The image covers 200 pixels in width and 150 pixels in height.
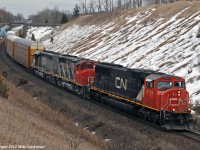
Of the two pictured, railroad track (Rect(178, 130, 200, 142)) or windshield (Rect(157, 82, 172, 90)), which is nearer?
railroad track (Rect(178, 130, 200, 142))

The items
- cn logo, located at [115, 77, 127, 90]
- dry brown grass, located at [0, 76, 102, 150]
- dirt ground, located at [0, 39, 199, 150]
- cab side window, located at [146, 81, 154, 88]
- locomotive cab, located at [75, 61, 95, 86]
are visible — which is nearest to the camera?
dry brown grass, located at [0, 76, 102, 150]

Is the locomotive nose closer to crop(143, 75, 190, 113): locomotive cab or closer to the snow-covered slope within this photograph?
crop(143, 75, 190, 113): locomotive cab

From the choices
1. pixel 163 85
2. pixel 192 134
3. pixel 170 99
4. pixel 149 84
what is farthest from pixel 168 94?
pixel 192 134

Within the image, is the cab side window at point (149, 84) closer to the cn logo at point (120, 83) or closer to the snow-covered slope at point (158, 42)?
the cn logo at point (120, 83)

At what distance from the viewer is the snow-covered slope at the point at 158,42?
121ft

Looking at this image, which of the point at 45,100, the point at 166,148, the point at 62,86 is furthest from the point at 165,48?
the point at 166,148

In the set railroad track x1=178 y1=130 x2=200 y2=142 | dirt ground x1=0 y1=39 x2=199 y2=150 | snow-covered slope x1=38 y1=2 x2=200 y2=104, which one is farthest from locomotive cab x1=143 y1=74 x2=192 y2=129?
snow-covered slope x1=38 y1=2 x2=200 y2=104

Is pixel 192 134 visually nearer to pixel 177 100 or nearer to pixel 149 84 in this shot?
pixel 177 100

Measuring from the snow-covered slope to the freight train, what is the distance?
5350 mm

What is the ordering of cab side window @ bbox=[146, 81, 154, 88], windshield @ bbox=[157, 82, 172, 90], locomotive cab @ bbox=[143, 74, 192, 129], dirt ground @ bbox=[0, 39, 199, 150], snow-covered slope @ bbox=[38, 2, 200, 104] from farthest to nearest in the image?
snow-covered slope @ bbox=[38, 2, 200, 104] < cab side window @ bbox=[146, 81, 154, 88] < windshield @ bbox=[157, 82, 172, 90] < locomotive cab @ bbox=[143, 74, 192, 129] < dirt ground @ bbox=[0, 39, 199, 150]

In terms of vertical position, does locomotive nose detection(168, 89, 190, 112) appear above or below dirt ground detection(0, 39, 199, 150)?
above

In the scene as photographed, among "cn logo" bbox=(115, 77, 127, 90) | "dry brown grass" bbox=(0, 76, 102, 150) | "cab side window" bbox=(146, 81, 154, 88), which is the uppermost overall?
"cab side window" bbox=(146, 81, 154, 88)

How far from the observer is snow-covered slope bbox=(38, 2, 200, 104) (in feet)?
121

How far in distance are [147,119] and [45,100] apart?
11953 mm
